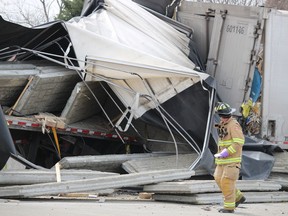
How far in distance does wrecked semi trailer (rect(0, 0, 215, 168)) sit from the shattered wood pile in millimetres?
879

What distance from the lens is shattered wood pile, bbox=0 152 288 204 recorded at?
364 inches

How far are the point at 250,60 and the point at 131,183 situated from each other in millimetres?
3791

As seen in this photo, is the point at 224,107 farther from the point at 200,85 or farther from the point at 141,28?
the point at 141,28

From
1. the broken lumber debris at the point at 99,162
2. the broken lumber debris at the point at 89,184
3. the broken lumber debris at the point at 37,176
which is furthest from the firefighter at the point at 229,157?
the broken lumber debris at the point at 99,162

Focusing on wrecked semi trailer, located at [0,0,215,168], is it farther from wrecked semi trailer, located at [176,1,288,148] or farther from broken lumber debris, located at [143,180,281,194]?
broken lumber debris, located at [143,180,281,194]

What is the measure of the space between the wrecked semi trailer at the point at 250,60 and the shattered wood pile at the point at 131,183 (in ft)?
4.57

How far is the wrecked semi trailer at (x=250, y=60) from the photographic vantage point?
40.7 ft

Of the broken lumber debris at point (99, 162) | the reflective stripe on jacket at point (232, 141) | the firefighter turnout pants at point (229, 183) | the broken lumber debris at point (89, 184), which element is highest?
the reflective stripe on jacket at point (232, 141)

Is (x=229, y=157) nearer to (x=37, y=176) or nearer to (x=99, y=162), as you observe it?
(x=37, y=176)

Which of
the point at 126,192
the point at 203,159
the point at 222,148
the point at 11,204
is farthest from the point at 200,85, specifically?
the point at 11,204

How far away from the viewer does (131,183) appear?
9.84 m

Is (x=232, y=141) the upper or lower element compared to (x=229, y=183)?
upper

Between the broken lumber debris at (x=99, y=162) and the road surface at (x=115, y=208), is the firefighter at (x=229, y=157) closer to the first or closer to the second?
the road surface at (x=115, y=208)

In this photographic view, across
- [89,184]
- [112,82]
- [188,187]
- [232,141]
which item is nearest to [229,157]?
[232,141]
